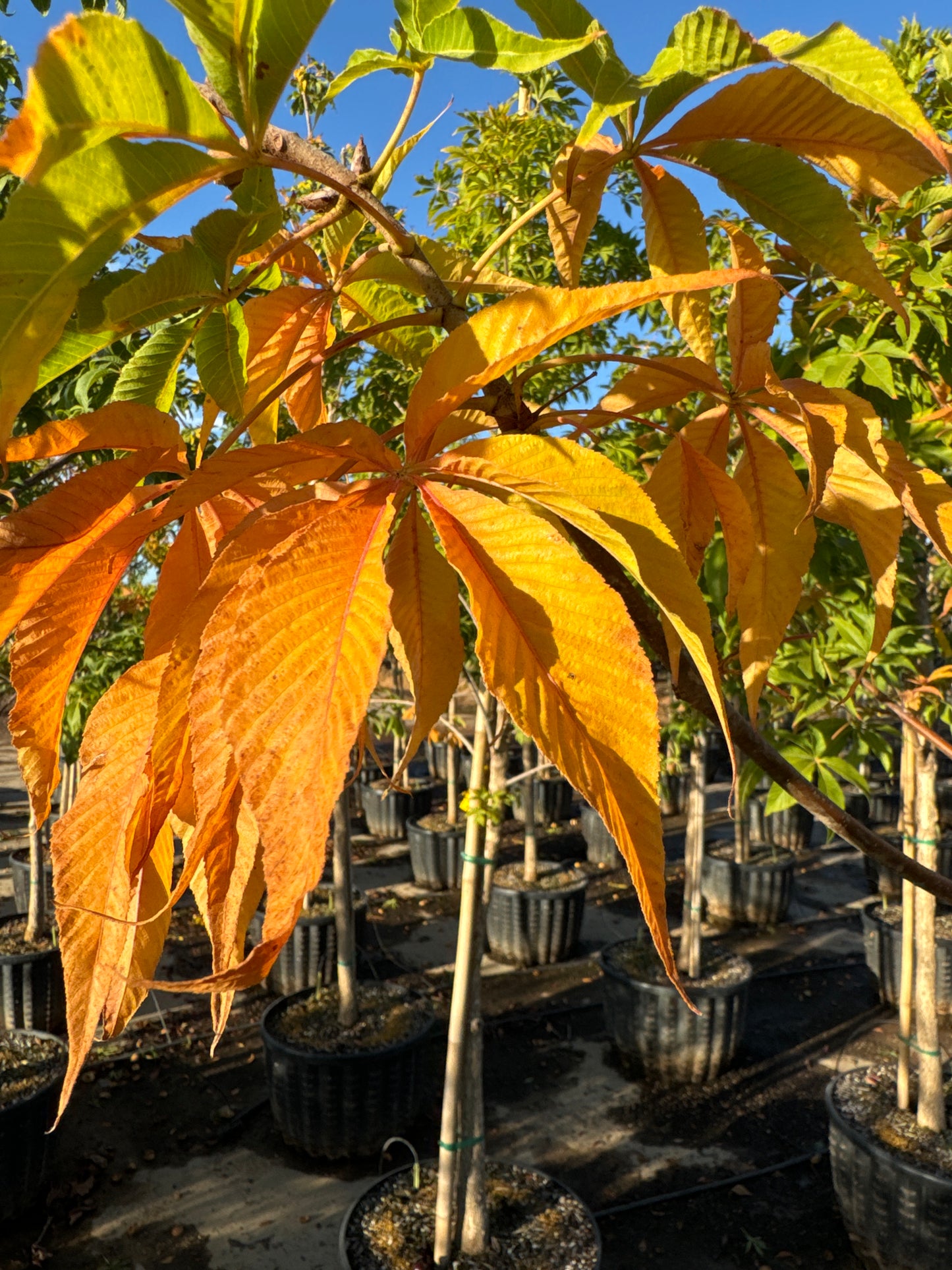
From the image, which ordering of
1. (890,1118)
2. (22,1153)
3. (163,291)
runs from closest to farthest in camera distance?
(163,291) < (22,1153) < (890,1118)

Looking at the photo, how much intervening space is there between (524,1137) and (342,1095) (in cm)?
66

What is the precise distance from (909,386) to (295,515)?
1743 millimetres

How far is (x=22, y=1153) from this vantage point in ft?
9.10

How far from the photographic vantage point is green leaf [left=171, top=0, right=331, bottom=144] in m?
0.32

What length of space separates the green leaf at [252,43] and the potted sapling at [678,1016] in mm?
3609

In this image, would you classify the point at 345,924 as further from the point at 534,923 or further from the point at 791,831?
the point at 791,831

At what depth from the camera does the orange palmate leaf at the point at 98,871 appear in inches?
13.1

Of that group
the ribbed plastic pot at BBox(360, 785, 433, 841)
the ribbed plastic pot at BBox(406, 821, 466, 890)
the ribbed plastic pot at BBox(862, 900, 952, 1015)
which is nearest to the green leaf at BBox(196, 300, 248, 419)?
the ribbed plastic pot at BBox(862, 900, 952, 1015)

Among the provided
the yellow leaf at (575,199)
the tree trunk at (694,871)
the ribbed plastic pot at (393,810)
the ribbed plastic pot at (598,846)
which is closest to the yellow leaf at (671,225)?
the yellow leaf at (575,199)

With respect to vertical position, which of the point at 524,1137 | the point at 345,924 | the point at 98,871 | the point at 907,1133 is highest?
the point at 98,871

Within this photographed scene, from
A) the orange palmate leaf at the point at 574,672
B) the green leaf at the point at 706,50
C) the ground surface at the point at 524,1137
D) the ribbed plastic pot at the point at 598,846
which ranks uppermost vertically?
the green leaf at the point at 706,50

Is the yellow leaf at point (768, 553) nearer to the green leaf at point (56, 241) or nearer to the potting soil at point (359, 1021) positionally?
the green leaf at point (56, 241)

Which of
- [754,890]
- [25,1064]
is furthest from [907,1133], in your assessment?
[25,1064]

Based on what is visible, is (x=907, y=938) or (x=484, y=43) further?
(x=907, y=938)
